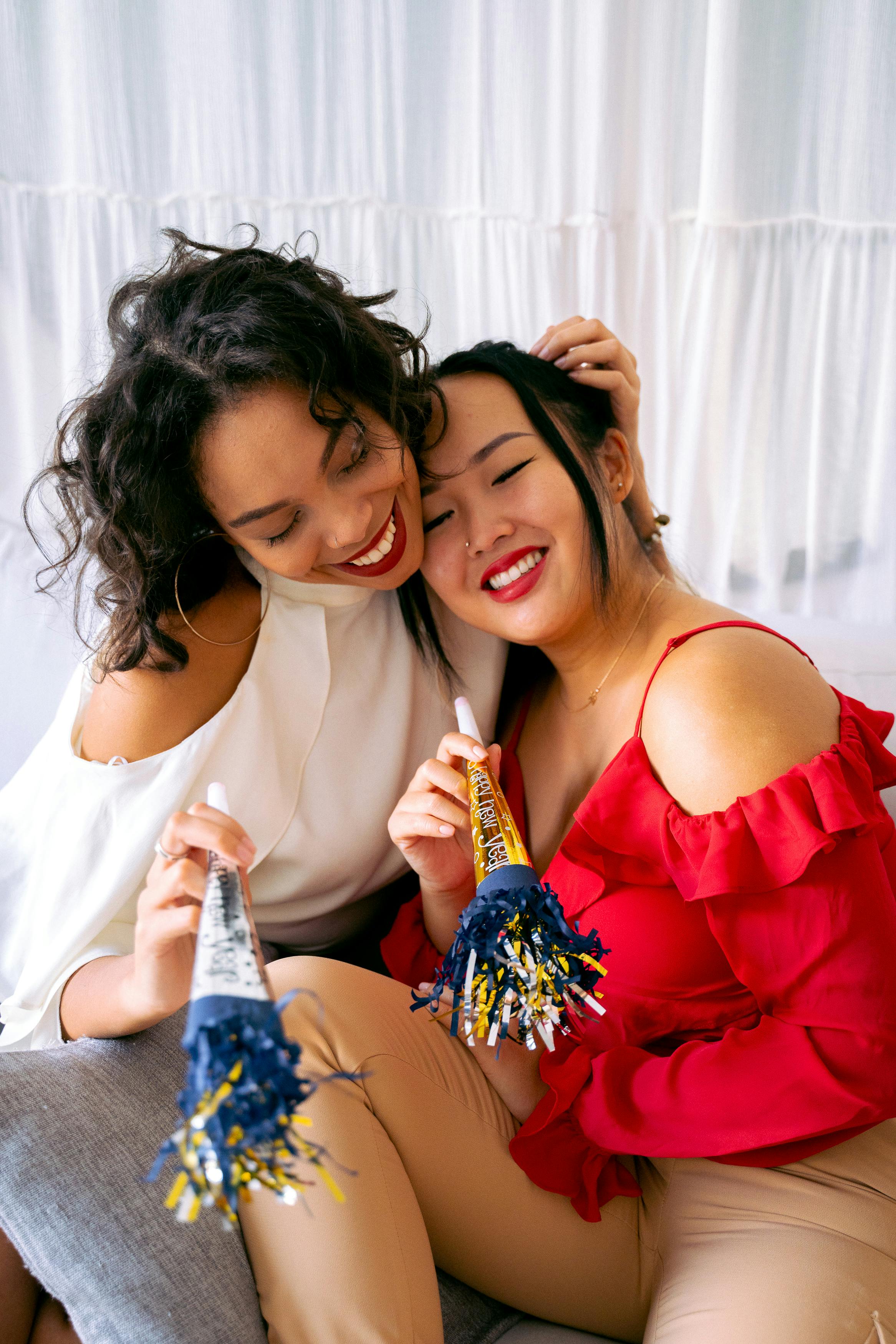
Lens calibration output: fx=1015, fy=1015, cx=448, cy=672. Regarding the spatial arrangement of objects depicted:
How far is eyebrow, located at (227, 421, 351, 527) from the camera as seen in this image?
0.99 m

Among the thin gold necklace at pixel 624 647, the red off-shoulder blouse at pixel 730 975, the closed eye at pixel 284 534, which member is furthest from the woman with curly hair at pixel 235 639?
the red off-shoulder blouse at pixel 730 975

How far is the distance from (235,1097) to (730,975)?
61 centimetres

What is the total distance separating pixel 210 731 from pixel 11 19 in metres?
1.24

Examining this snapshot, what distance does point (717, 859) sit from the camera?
2.91 ft

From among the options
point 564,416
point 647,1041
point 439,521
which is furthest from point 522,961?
point 564,416

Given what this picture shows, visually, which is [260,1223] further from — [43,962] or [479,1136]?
[43,962]

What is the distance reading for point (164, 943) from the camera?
815mm

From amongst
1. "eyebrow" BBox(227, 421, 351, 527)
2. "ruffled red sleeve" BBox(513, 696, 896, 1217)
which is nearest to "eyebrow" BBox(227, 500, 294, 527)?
"eyebrow" BBox(227, 421, 351, 527)

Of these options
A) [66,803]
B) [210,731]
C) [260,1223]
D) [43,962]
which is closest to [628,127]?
[210,731]

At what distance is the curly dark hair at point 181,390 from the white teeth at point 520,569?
0.58ft

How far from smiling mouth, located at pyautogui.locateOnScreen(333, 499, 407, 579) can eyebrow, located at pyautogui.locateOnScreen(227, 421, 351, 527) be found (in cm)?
11

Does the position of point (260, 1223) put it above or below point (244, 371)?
below

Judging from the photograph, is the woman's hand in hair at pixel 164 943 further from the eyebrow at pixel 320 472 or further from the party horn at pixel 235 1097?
the eyebrow at pixel 320 472

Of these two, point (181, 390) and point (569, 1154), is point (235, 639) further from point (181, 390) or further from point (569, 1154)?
point (569, 1154)
